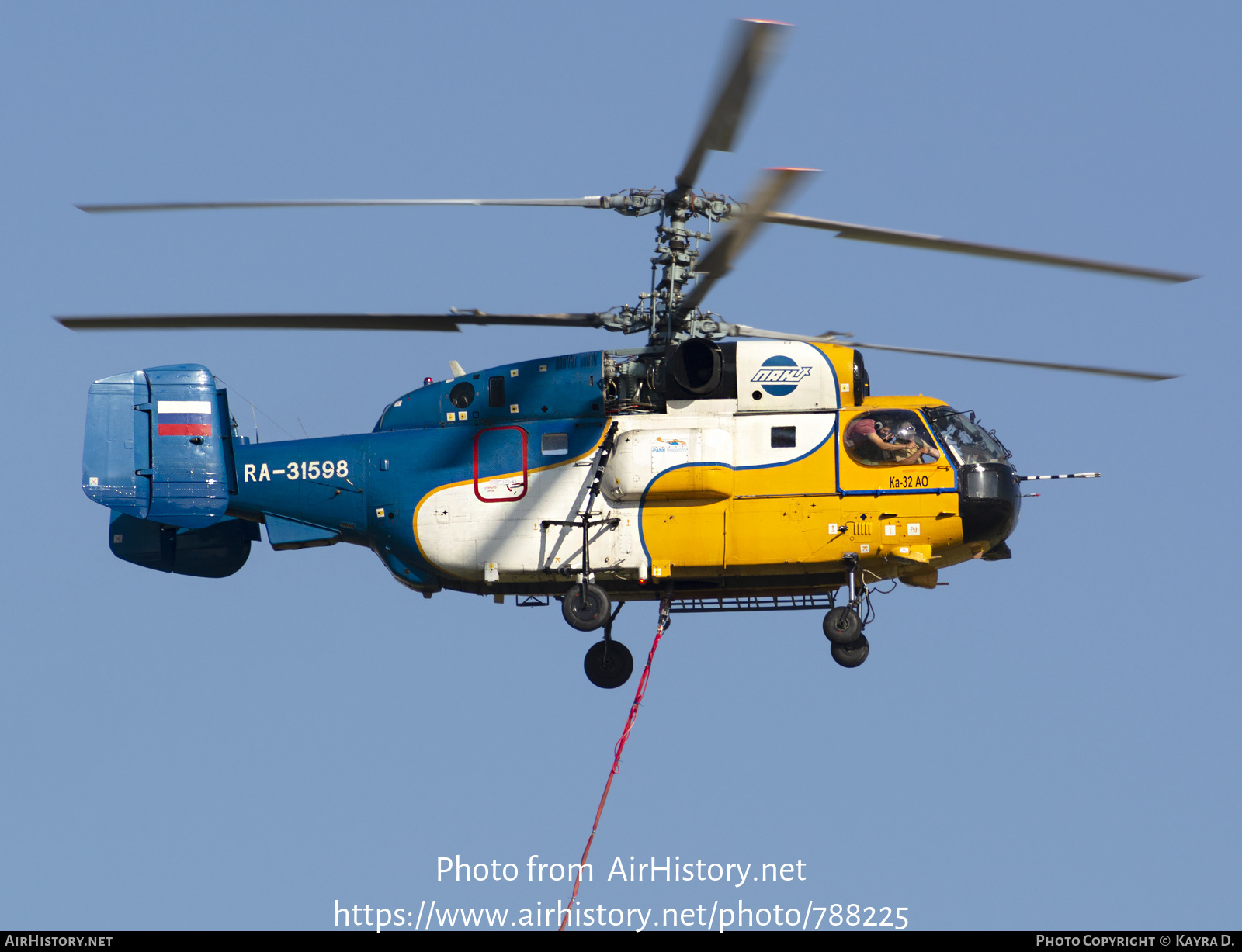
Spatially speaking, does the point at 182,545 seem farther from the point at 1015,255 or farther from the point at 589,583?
the point at 1015,255

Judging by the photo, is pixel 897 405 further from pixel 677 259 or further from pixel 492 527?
pixel 492 527

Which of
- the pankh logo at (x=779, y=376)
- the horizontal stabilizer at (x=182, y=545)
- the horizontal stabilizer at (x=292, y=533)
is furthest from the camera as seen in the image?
the horizontal stabilizer at (x=182, y=545)

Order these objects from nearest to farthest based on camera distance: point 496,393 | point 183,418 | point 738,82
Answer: point 738,82 → point 496,393 → point 183,418

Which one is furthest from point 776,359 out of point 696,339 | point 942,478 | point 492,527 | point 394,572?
point 394,572

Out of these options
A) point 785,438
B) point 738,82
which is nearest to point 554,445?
point 785,438

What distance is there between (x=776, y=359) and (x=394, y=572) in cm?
551

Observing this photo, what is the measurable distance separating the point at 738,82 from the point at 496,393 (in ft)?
25.9

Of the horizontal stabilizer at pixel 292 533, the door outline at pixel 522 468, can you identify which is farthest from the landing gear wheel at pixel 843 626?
the horizontal stabilizer at pixel 292 533

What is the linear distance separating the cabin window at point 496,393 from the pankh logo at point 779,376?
123 inches

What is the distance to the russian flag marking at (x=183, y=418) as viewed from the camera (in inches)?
897

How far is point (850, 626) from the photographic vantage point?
70.7 feet

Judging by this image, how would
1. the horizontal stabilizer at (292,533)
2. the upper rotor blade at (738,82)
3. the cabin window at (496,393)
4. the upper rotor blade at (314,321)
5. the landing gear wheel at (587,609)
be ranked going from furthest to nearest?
1. the horizontal stabilizer at (292,533)
2. the cabin window at (496,393)
3. the landing gear wheel at (587,609)
4. the upper rotor blade at (314,321)
5. the upper rotor blade at (738,82)

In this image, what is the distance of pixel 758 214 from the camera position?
15.8 meters

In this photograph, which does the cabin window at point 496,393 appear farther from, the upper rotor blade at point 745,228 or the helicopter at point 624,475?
the upper rotor blade at point 745,228
